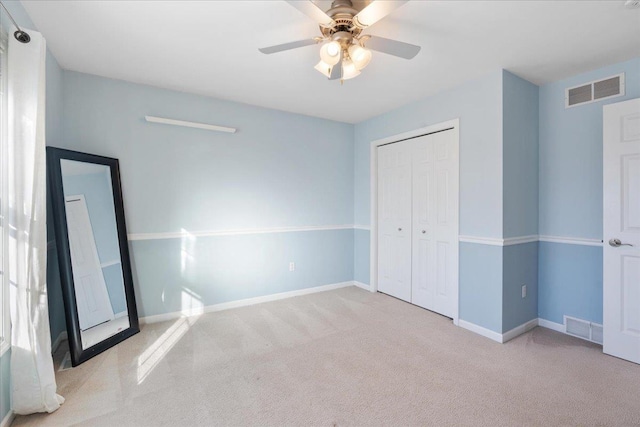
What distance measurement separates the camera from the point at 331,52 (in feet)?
5.94

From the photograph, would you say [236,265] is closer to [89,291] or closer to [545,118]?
[89,291]

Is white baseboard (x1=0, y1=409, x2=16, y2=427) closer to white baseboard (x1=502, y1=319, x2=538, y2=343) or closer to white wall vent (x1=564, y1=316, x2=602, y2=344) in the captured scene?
white baseboard (x1=502, y1=319, x2=538, y2=343)

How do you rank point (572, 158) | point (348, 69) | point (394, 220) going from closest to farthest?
point (348, 69)
point (572, 158)
point (394, 220)

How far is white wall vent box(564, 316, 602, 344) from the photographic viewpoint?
8.64 feet

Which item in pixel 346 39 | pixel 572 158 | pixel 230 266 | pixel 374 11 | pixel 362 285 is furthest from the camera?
pixel 362 285

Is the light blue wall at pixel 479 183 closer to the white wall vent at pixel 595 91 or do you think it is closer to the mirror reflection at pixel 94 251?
the white wall vent at pixel 595 91

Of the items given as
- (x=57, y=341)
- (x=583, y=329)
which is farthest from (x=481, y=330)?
(x=57, y=341)

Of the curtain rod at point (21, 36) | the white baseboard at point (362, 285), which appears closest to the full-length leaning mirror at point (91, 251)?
the curtain rod at point (21, 36)

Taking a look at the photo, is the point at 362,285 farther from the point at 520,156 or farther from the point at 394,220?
the point at 520,156

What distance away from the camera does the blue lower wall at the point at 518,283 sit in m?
2.71

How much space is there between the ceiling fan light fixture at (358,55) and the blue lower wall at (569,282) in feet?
8.66

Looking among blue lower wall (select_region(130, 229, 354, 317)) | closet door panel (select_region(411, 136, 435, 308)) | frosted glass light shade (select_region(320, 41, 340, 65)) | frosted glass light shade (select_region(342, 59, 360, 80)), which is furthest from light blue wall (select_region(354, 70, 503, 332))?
blue lower wall (select_region(130, 229, 354, 317))

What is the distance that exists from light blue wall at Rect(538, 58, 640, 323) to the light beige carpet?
40cm

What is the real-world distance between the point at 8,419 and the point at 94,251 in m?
1.25
